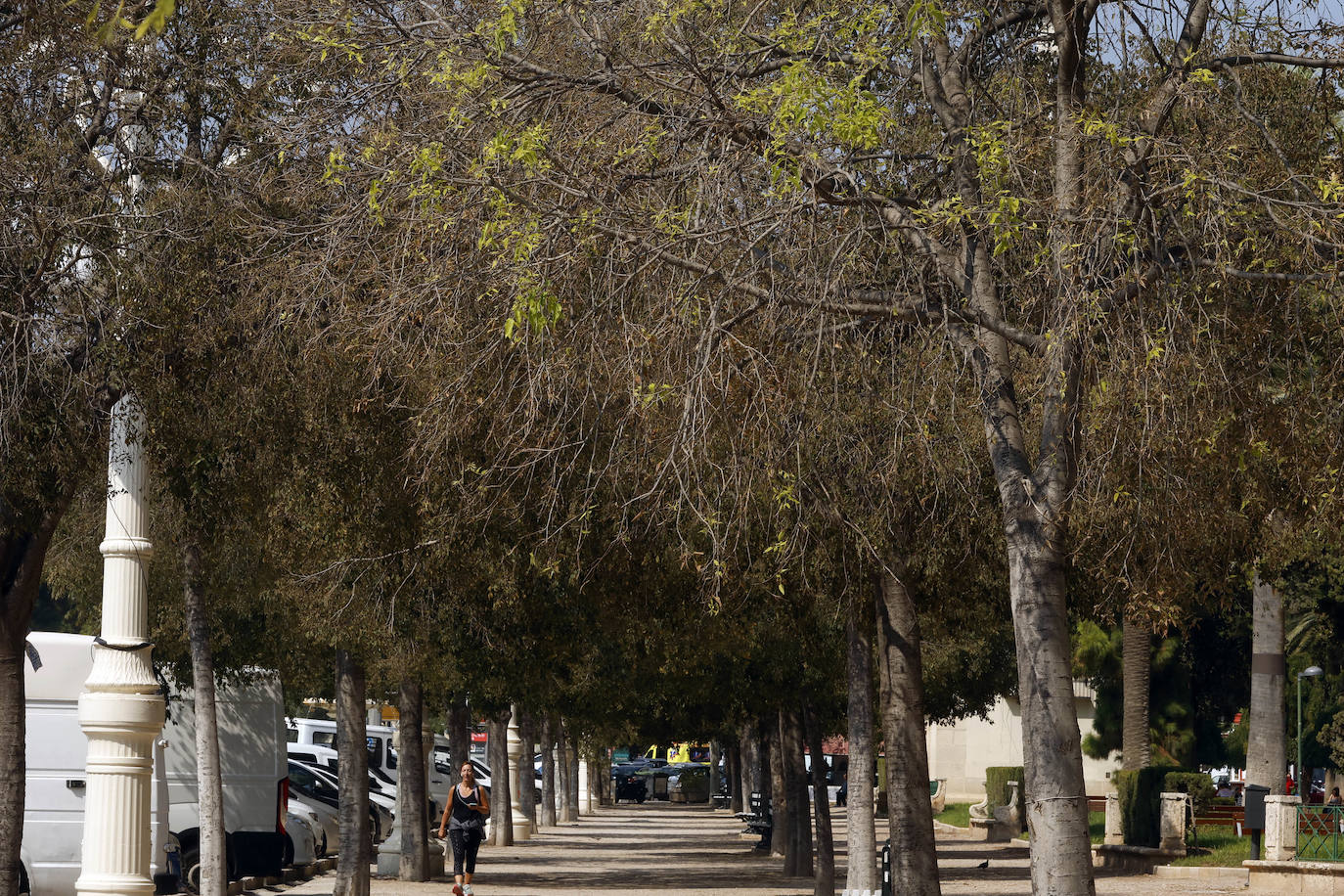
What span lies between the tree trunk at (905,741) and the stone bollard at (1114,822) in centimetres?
1896

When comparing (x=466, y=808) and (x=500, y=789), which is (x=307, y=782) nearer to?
(x=500, y=789)

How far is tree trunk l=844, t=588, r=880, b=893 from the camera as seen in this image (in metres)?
17.6

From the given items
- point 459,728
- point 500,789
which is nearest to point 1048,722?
point 459,728

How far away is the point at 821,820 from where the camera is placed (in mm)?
24766

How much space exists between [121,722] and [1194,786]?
25.7 m

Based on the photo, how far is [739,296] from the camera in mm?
10438

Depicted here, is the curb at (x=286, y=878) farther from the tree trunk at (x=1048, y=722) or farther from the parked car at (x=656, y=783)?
the parked car at (x=656, y=783)

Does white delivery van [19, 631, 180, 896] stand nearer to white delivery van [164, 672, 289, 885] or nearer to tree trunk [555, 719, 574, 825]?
white delivery van [164, 672, 289, 885]

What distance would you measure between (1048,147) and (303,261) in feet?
17.0

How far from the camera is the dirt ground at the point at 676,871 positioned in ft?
84.1

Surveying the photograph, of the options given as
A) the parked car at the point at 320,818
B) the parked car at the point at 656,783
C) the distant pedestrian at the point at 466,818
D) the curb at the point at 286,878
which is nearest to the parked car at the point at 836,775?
the parked car at the point at 656,783

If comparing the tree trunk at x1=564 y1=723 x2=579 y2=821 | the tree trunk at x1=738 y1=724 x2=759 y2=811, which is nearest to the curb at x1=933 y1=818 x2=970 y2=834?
the tree trunk at x1=738 y1=724 x2=759 y2=811

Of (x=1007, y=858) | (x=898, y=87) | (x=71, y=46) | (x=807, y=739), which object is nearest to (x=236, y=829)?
(x=807, y=739)

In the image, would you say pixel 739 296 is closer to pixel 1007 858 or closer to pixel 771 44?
pixel 771 44
